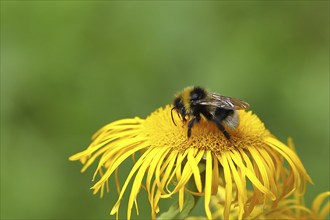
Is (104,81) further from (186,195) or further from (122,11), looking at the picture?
(186,195)

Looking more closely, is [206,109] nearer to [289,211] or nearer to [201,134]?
[201,134]

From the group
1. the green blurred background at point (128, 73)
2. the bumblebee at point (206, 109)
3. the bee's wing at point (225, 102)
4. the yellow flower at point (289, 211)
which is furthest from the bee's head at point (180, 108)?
the green blurred background at point (128, 73)

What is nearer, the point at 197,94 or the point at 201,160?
the point at 201,160

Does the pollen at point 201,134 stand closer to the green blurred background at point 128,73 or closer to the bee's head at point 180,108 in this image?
the bee's head at point 180,108

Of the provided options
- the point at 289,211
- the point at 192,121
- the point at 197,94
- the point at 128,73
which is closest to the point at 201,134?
the point at 192,121

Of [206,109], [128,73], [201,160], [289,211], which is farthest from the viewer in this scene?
[128,73]

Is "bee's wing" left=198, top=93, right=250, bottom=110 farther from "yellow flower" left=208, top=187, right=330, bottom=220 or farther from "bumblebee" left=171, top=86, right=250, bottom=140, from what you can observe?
"yellow flower" left=208, top=187, right=330, bottom=220

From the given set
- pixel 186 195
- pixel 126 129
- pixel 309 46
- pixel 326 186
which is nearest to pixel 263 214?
pixel 186 195

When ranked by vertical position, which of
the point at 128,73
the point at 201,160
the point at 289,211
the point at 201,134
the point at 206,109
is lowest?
the point at 289,211
